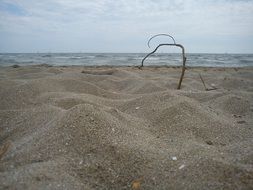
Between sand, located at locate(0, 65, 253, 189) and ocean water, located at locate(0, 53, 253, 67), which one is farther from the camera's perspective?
ocean water, located at locate(0, 53, 253, 67)

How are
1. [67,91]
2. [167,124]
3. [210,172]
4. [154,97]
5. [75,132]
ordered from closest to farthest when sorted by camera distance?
[210,172]
[75,132]
[167,124]
[154,97]
[67,91]

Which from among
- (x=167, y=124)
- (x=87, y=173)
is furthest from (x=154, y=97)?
(x=87, y=173)

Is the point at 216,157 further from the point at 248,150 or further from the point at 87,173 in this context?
the point at 87,173

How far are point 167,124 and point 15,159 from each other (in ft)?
4.85

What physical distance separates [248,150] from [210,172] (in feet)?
1.50

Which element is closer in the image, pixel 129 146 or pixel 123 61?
pixel 129 146

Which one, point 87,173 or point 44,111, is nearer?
point 87,173

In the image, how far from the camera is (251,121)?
2.94 metres

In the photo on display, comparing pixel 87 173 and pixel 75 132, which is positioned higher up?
pixel 75 132

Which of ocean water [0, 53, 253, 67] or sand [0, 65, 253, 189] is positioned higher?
sand [0, 65, 253, 189]

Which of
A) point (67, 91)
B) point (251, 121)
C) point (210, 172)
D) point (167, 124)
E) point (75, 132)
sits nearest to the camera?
point (210, 172)

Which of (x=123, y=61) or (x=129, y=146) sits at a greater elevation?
(x=129, y=146)

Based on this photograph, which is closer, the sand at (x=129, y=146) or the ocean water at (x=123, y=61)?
the sand at (x=129, y=146)

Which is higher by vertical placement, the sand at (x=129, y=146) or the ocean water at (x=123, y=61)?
the sand at (x=129, y=146)
